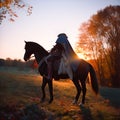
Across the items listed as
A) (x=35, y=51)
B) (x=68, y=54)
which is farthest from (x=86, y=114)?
(x=35, y=51)

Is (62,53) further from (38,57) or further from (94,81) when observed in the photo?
(94,81)

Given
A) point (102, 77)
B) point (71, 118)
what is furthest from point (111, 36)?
point (71, 118)

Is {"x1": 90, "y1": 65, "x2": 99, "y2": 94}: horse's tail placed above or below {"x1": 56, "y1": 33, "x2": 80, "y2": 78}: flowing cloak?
below

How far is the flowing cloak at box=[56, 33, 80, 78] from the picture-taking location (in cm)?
1142

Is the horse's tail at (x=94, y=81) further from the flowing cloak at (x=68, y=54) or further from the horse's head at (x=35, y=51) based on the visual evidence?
the horse's head at (x=35, y=51)

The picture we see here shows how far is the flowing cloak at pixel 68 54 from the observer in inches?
450

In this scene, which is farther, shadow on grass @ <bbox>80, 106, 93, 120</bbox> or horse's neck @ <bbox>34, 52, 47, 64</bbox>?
horse's neck @ <bbox>34, 52, 47, 64</bbox>

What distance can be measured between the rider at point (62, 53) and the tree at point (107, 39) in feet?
76.7

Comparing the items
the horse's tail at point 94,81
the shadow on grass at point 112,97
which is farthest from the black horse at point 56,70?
the shadow on grass at point 112,97

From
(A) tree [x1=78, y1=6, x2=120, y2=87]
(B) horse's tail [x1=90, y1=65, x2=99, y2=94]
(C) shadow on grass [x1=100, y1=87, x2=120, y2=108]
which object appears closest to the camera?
(B) horse's tail [x1=90, y1=65, x2=99, y2=94]

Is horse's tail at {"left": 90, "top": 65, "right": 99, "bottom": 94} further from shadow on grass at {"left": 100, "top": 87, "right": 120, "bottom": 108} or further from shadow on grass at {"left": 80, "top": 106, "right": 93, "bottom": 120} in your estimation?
shadow on grass at {"left": 100, "top": 87, "right": 120, "bottom": 108}

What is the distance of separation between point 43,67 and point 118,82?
2424 centimetres

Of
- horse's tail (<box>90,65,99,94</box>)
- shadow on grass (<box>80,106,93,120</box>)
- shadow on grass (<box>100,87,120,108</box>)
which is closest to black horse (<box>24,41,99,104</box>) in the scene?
horse's tail (<box>90,65,99,94</box>)

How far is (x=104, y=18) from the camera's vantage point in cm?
3425
